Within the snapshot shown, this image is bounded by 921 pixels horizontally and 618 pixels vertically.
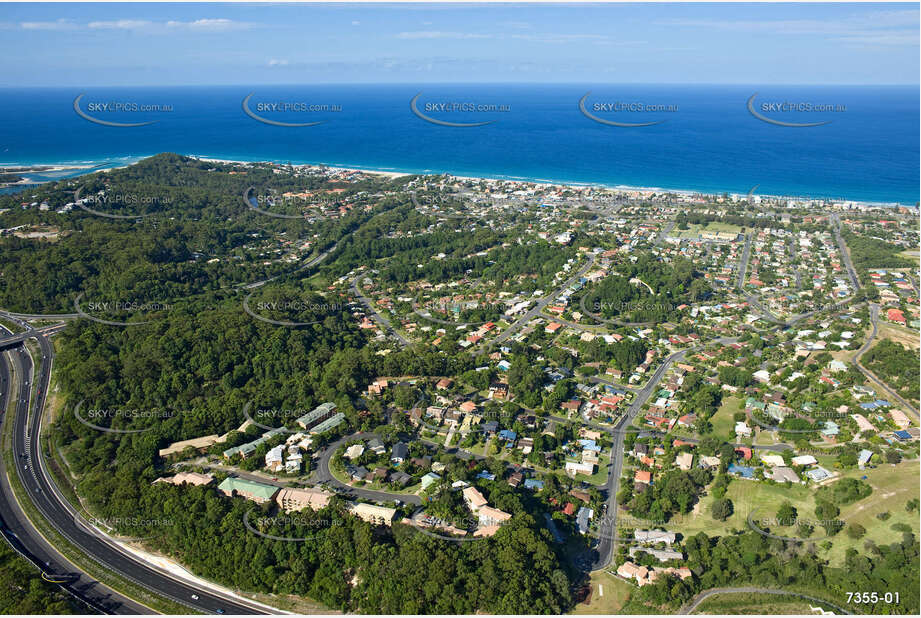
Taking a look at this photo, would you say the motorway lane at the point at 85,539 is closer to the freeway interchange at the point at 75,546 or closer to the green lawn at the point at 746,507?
the freeway interchange at the point at 75,546

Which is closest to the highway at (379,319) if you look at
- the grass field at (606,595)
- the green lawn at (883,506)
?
the grass field at (606,595)

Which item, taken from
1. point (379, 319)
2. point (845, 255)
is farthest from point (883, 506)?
point (845, 255)

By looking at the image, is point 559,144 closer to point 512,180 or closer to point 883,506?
point 512,180

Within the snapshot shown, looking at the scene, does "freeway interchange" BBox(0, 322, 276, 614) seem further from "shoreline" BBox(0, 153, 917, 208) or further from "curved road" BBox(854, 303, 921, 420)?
"shoreline" BBox(0, 153, 917, 208)

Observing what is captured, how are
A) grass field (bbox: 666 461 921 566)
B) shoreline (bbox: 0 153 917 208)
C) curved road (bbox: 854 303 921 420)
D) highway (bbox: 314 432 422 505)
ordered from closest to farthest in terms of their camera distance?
grass field (bbox: 666 461 921 566), highway (bbox: 314 432 422 505), curved road (bbox: 854 303 921 420), shoreline (bbox: 0 153 917 208)

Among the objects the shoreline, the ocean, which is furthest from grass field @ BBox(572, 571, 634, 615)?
the shoreline
